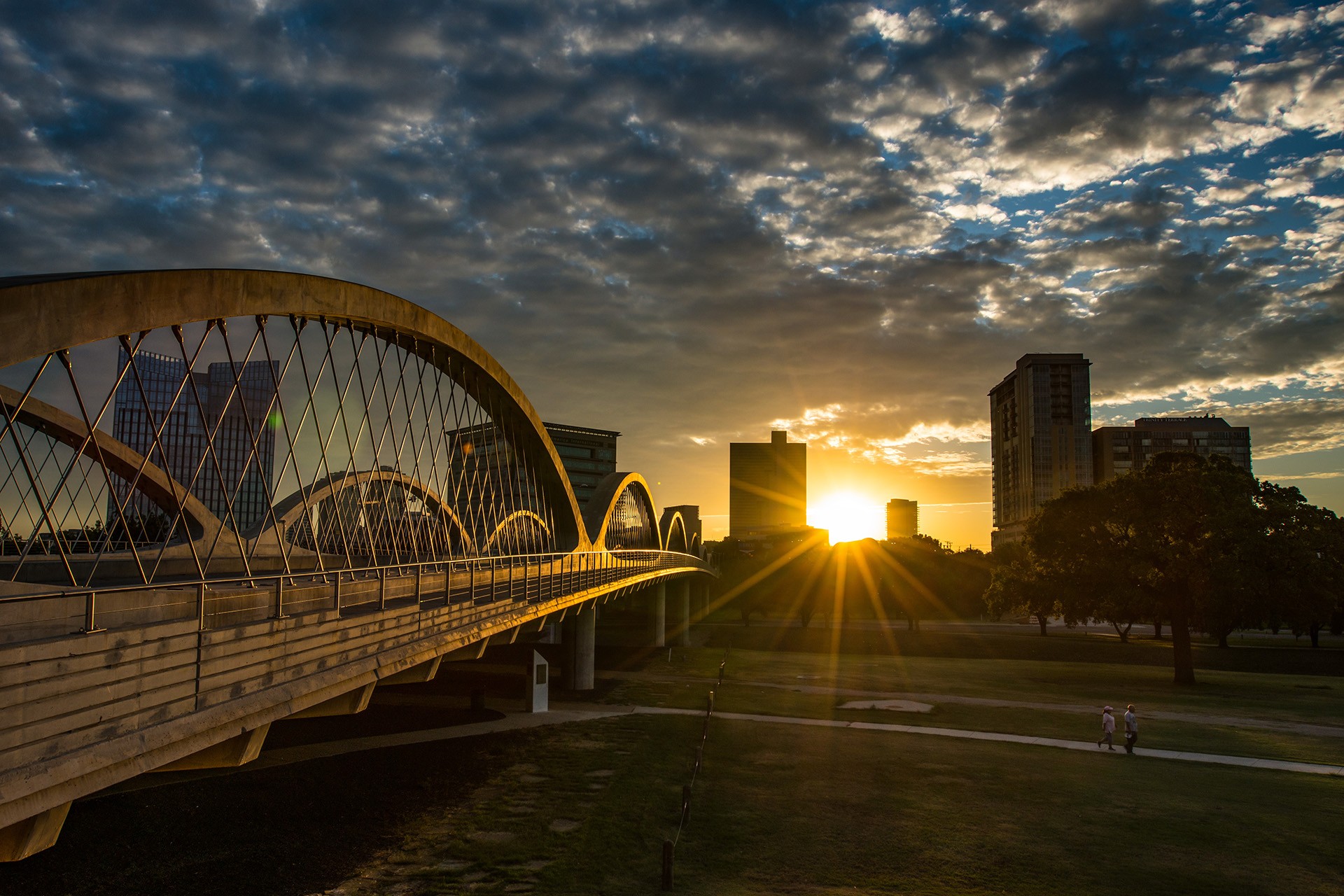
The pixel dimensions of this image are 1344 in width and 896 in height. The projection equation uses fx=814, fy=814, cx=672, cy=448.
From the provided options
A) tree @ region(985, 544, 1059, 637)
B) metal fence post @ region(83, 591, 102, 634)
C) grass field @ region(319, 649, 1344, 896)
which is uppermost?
metal fence post @ region(83, 591, 102, 634)

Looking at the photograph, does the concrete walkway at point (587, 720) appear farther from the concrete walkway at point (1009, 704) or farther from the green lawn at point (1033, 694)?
the concrete walkway at point (1009, 704)

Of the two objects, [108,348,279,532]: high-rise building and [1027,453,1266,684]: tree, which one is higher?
[108,348,279,532]: high-rise building

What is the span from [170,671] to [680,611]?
→ 82.5m

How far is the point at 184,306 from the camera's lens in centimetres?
1142

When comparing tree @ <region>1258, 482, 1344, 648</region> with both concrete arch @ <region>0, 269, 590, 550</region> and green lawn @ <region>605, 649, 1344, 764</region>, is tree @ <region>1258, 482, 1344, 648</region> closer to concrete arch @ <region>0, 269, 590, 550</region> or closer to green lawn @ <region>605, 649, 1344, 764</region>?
green lawn @ <region>605, 649, 1344, 764</region>

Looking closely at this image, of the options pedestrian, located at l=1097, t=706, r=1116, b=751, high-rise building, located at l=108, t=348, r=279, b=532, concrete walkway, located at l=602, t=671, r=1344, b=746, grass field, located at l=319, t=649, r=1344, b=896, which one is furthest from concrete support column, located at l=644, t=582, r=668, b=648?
pedestrian, located at l=1097, t=706, r=1116, b=751

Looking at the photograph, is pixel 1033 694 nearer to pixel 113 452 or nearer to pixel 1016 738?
pixel 1016 738

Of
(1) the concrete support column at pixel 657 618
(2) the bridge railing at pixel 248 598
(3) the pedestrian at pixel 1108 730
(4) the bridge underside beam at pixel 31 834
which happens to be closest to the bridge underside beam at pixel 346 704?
(2) the bridge railing at pixel 248 598

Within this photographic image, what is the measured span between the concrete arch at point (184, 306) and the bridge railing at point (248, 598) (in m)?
2.74

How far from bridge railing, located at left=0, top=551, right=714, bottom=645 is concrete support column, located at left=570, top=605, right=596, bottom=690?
13.1 m

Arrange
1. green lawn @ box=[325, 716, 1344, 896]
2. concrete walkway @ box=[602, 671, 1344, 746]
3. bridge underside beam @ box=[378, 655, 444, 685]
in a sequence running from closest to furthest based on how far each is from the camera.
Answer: green lawn @ box=[325, 716, 1344, 896] → bridge underside beam @ box=[378, 655, 444, 685] → concrete walkway @ box=[602, 671, 1344, 746]

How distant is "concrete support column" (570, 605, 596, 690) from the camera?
41.1 metres

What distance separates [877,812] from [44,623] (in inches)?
651

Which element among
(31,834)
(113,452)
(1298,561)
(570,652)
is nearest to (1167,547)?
(1298,561)
